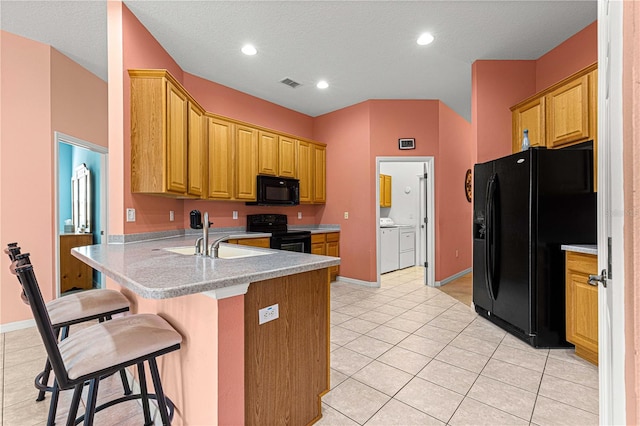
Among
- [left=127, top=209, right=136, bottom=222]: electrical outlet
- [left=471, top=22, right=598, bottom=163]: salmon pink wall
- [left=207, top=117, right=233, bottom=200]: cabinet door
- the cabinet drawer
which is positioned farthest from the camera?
the cabinet drawer

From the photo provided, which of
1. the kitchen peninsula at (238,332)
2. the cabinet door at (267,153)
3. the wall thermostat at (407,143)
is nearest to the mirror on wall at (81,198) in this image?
the cabinet door at (267,153)

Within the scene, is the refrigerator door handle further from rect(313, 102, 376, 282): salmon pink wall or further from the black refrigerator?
rect(313, 102, 376, 282): salmon pink wall

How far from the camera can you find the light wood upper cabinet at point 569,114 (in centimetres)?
254

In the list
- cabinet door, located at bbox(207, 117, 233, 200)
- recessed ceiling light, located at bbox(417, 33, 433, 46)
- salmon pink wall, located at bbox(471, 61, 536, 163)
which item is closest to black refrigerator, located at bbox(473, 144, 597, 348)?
salmon pink wall, located at bbox(471, 61, 536, 163)

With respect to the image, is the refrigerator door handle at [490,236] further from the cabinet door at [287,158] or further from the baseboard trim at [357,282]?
the cabinet door at [287,158]

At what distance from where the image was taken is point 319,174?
16.9 feet

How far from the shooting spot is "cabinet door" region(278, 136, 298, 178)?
4.54m

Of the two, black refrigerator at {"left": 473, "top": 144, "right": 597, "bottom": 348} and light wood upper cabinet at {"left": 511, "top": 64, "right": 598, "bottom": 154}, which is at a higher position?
light wood upper cabinet at {"left": 511, "top": 64, "right": 598, "bottom": 154}

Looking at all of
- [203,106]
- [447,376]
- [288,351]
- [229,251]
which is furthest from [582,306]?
[203,106]

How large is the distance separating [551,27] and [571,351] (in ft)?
9.73

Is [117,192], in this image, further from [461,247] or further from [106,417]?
[461,247]

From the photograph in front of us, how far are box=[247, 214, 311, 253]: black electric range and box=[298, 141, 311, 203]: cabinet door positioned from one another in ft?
2.01

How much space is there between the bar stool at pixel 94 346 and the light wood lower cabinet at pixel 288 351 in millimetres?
343

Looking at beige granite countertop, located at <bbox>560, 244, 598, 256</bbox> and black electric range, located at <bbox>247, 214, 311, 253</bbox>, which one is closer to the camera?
beige granite countertop, located at <bbox>560, 244, 598, 256</bbox>
